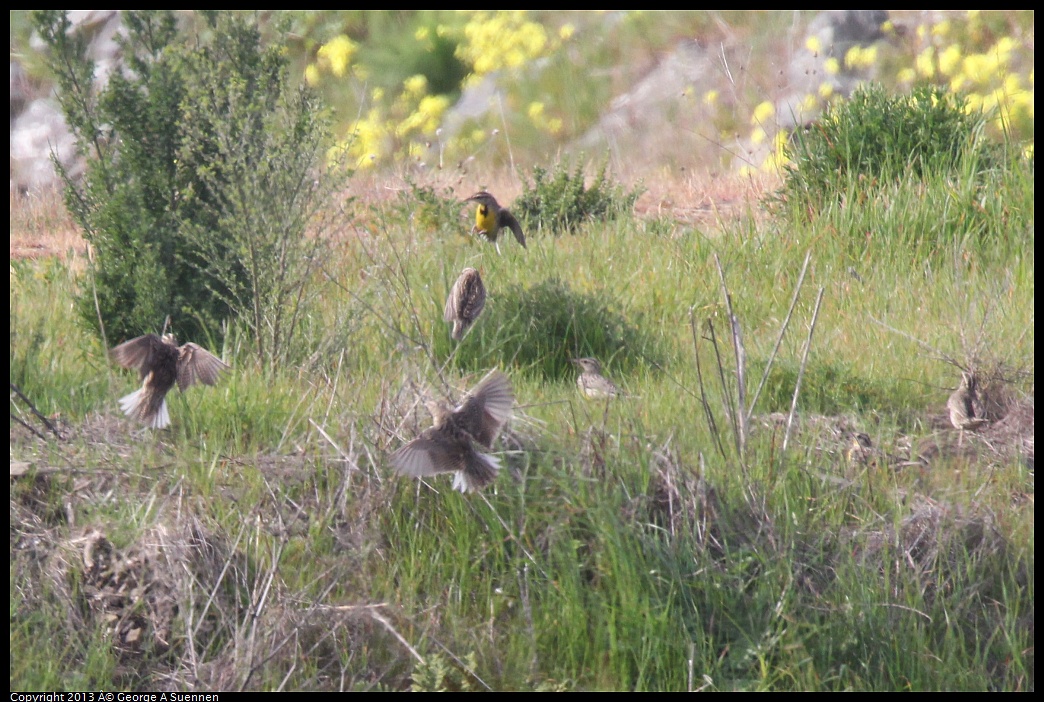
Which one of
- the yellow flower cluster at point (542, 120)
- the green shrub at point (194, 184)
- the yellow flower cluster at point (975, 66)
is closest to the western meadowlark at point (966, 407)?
the green shrub at point (194, 184)

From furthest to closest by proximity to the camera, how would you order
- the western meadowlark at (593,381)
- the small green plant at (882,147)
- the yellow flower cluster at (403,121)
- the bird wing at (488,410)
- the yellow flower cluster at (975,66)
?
the yellow flower cluster at (403,121) → the yellow flower cluster at (975,66) → the small green plant at (882,147) → the western meadowlark at (593,381) → the bird wing at (488,410)

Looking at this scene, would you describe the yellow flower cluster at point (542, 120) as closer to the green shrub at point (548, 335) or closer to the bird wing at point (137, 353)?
the green shrub at point (548, 335)

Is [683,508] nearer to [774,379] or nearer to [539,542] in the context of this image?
[539,542]

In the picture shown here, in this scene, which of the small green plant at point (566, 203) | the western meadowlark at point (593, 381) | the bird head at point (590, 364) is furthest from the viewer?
the small green plant at point (566, 203)

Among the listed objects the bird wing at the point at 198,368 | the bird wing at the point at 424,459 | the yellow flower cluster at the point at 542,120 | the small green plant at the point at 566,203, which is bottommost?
the yellow flower cluster at the point at 542,120

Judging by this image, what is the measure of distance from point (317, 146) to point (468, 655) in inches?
112

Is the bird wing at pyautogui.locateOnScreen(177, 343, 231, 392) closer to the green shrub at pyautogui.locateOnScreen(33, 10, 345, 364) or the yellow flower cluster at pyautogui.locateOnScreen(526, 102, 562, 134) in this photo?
the green shrub at pyautogui.locateOnScreen(33, 10, 345, 364)

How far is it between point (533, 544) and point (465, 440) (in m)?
0.45

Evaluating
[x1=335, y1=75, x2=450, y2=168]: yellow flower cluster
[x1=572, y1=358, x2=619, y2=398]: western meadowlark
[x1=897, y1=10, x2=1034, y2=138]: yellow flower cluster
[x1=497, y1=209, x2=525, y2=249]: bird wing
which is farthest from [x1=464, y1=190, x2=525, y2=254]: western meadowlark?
[x1=335, y1=75, x2=450, y2=168]: yellow flower cluster

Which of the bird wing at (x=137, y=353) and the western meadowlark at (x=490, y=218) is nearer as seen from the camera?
the bird wing at (x=137, y=353)

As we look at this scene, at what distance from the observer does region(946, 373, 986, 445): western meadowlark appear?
4207mm

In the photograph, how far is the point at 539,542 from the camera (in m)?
3.63

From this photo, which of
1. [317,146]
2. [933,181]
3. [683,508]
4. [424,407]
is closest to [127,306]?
[317,146]

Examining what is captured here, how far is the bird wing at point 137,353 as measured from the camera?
414cm
